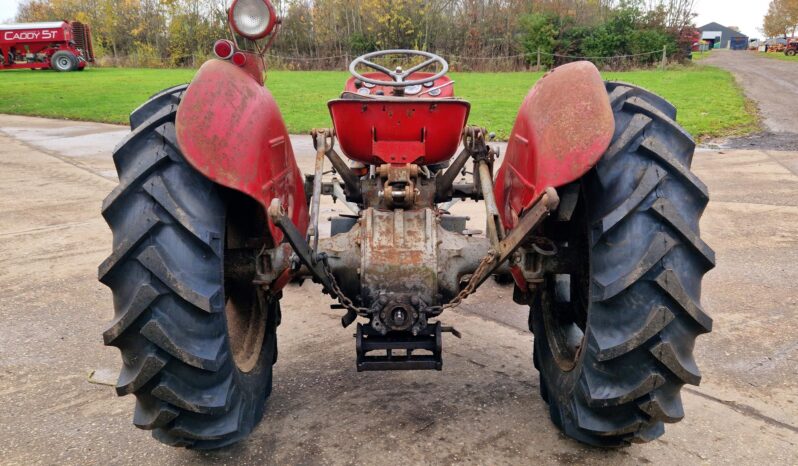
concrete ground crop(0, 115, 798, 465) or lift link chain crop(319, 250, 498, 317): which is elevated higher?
lift link chain crop(319, 250, 498, 317)

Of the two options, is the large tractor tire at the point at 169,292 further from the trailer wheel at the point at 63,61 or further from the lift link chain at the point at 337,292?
the trailer wheel at the point at 63,61

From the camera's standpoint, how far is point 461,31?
1475 inches

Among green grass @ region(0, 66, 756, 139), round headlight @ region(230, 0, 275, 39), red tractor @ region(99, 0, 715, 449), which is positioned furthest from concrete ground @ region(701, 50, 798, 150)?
round headlight @ region(230, 0, 275, 39)

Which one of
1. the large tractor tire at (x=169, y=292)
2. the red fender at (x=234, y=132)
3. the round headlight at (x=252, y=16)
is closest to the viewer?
the large tractor tire at (x=169, y=292)

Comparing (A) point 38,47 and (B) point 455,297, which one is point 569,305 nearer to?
(B) point 455,297

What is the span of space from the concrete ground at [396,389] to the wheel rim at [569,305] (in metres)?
0.33

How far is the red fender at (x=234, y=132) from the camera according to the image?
232 centimetres

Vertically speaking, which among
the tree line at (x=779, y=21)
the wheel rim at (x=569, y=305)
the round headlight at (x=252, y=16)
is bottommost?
the wheel rim at (x=569, y=305)

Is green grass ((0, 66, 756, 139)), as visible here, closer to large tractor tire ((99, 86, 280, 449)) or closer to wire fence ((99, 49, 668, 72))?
wire fence ((99, 49, 668, 72))

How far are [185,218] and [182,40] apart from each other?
47158 millimetres

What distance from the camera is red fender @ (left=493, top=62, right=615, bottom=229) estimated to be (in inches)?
92.0

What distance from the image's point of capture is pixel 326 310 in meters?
4.53

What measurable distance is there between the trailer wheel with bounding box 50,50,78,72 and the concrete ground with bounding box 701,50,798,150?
3105 cm

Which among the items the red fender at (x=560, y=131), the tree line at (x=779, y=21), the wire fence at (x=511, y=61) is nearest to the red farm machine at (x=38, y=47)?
the wire fence at (x=511, y=61)
